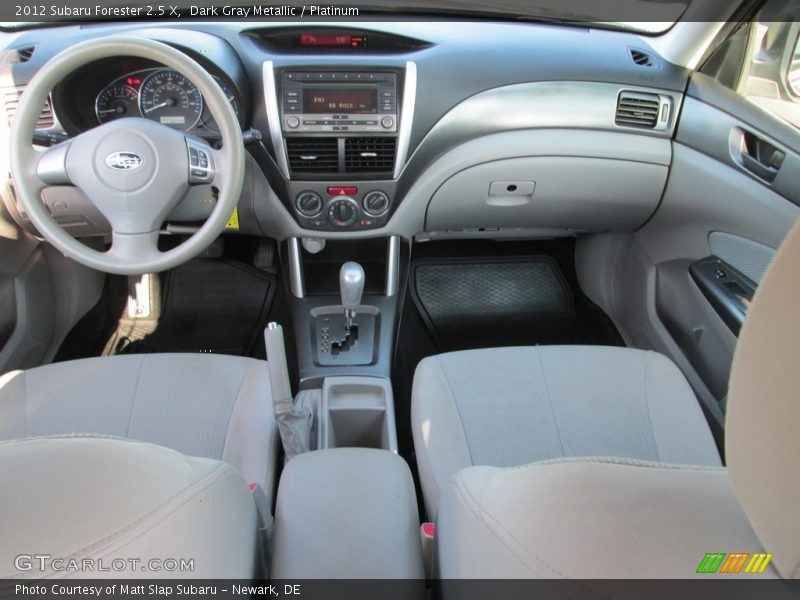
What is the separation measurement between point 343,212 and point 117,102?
2.40 ft

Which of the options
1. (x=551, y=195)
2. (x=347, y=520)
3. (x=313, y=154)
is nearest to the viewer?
(x=347, y=520)

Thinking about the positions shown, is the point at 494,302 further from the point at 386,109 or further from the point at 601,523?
the point at 601,523

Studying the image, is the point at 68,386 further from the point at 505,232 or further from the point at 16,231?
the point at 505,232

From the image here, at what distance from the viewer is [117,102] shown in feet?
5.74

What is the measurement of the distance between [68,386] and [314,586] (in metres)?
0.93

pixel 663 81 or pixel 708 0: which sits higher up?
pixel 708 0

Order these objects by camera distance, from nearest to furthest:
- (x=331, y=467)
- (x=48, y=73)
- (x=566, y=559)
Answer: (x=566, y=559)
(x=331, y=467)
(x=48, y=73)

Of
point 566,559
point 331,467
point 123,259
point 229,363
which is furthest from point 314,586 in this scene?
point 123,259

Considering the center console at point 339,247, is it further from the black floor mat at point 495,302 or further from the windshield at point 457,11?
the black floor mat at point 495,302

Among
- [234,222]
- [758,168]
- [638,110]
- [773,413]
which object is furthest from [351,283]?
[773,413]

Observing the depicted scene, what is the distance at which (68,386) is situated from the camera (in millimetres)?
1406

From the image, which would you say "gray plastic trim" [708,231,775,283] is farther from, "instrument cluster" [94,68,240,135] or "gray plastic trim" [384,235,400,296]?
"instrument cluster" [94,68,240,135]

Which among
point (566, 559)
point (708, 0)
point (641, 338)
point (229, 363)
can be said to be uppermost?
point (708, 0)

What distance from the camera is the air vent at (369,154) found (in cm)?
184
